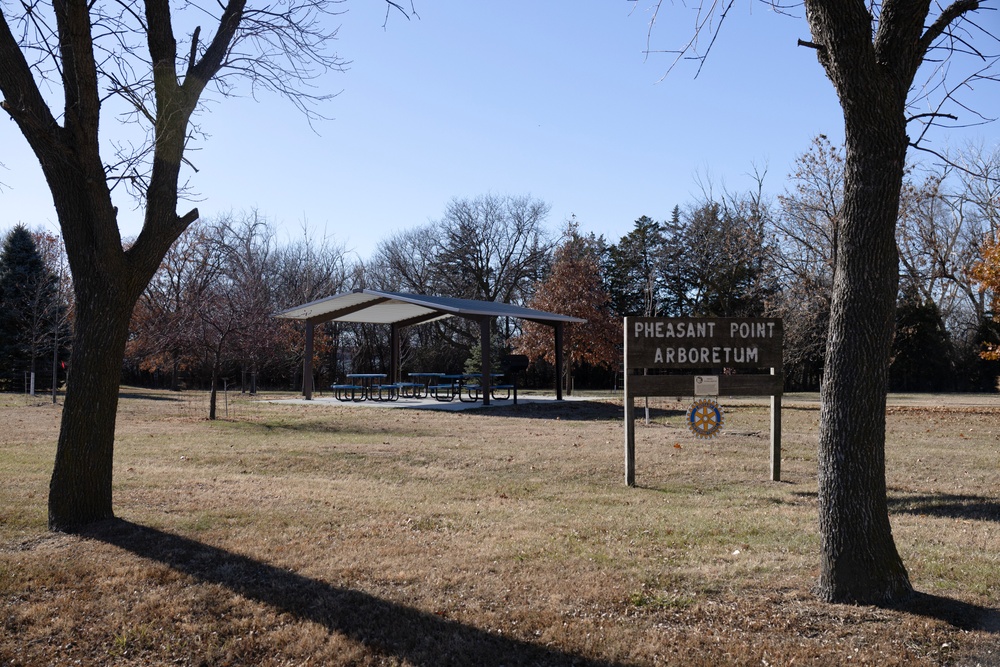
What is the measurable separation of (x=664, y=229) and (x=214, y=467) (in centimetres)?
4014

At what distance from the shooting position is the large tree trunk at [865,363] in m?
4.15

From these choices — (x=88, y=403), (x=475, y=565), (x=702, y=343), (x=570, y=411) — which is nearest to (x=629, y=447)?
(x=702, y=343)

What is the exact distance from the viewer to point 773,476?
354 inches

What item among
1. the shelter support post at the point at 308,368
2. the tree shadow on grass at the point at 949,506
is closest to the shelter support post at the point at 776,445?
the tree shadow on grass at the point at 949,506

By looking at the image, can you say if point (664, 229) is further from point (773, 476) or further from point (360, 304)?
point (773, 476)

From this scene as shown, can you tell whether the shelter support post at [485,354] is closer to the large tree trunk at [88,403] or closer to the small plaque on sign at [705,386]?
the small plaque on sign at [705,386]

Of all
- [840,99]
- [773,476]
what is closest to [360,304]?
[773,476]

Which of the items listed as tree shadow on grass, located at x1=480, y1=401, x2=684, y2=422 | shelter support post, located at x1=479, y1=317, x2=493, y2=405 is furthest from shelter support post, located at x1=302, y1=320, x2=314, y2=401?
tree shadow on grass, located at x1=480, y1=401, x2=684, y2=422

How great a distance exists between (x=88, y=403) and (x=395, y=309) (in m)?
20.2

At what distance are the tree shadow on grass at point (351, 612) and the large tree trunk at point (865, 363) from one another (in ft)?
5.19

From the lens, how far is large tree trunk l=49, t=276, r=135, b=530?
18.7ft

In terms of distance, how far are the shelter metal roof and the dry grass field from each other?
488 inches

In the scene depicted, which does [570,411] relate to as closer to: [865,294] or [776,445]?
[776,445]

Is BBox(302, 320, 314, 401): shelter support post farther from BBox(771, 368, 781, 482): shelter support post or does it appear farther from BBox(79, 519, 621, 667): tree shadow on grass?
BBox(79, 519, 621, 667): tree shadow on grass
